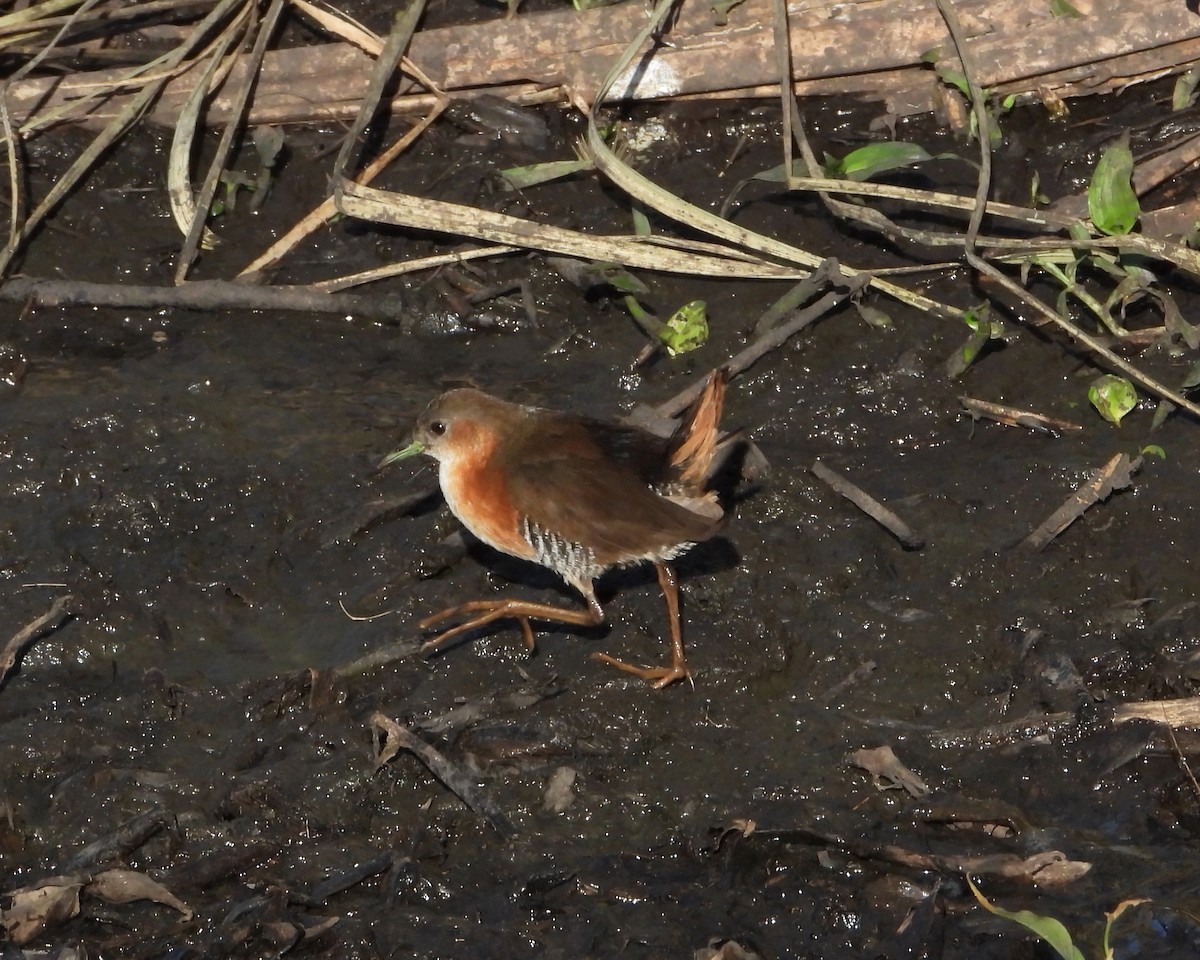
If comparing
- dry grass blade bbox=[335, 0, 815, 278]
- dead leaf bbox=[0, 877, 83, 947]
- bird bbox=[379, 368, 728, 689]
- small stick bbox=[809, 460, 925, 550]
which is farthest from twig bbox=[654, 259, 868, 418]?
dead leaf bbox=[0, 877, 83, 947]

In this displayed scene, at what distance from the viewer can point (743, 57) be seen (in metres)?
5.91

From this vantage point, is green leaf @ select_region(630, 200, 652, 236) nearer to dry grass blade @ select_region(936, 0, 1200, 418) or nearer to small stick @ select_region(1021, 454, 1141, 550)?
dry grass blade @ select_region(936, 0, 1200, 418)

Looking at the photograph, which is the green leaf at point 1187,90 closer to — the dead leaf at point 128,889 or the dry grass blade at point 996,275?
the dry grass blade at point 996,275

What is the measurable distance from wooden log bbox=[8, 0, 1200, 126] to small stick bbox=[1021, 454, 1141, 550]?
172 centimetres

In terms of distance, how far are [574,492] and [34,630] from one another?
1702 mm

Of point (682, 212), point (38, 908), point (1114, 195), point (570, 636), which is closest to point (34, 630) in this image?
point (38, 908)

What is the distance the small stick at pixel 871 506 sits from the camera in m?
4.87

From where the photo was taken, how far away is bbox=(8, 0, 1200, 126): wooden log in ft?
18.9

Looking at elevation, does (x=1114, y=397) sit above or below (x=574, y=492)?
below

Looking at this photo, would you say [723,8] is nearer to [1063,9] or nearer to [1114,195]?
[1063,9]

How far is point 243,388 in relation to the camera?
18.0ft

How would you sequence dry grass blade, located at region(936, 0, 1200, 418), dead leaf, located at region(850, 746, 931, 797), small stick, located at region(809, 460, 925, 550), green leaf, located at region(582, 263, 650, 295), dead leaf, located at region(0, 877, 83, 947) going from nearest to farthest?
dead leaf, located at region(0, 877, 83, 947) → dead leaf, located at region(850, 746, 931, 797) → small stick, located at region(809, 460, 925, 550) → dry grass blade, located at region(936, 0, 1200, 418) → green leaf, located at region(582, 263, 650, 295)

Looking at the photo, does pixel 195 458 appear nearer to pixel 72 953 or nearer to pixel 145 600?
pixel 145 600

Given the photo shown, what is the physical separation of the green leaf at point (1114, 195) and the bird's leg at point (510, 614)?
219 centimetres
